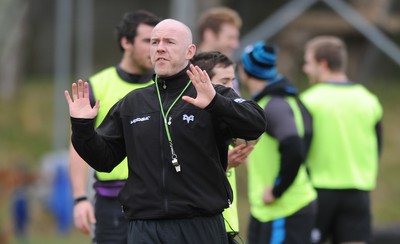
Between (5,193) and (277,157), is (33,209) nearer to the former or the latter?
(5,193)

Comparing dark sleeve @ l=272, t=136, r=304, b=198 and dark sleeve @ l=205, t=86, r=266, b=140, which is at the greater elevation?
dark sleeve @ l=205, t=86, r=266, b=140

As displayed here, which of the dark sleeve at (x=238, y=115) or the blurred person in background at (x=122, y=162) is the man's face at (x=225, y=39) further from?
the dark sleeve at (x=238, y=115)

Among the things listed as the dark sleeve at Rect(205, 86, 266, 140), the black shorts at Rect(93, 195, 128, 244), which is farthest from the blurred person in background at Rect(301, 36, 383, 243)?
the dark sleeve at Rect(205, 86, 266, 140)

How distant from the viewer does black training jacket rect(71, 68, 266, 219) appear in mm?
5379

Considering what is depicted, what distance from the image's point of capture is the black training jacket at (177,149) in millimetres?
5379

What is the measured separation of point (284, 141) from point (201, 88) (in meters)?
2.20

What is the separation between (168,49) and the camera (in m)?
5.44

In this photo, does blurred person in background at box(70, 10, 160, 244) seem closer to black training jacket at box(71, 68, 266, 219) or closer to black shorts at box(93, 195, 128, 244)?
black shorts at box(93, 195, 128, 244)

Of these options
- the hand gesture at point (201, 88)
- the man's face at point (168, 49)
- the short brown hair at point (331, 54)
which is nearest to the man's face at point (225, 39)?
the short brown hair at point (331, 54)

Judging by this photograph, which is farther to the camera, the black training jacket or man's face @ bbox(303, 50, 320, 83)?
man's face @ bbox(303, 50, 320, 83)

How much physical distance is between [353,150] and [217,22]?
5.46 feet

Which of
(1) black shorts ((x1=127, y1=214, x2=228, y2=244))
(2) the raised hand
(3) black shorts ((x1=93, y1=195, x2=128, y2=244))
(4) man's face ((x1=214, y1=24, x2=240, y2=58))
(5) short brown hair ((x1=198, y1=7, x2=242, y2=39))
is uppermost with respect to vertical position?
(5) short brown hair ((x1=198, y1=7, x2=242, y2=39))

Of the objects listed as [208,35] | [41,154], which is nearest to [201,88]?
[208,35]

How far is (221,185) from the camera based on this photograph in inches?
217
